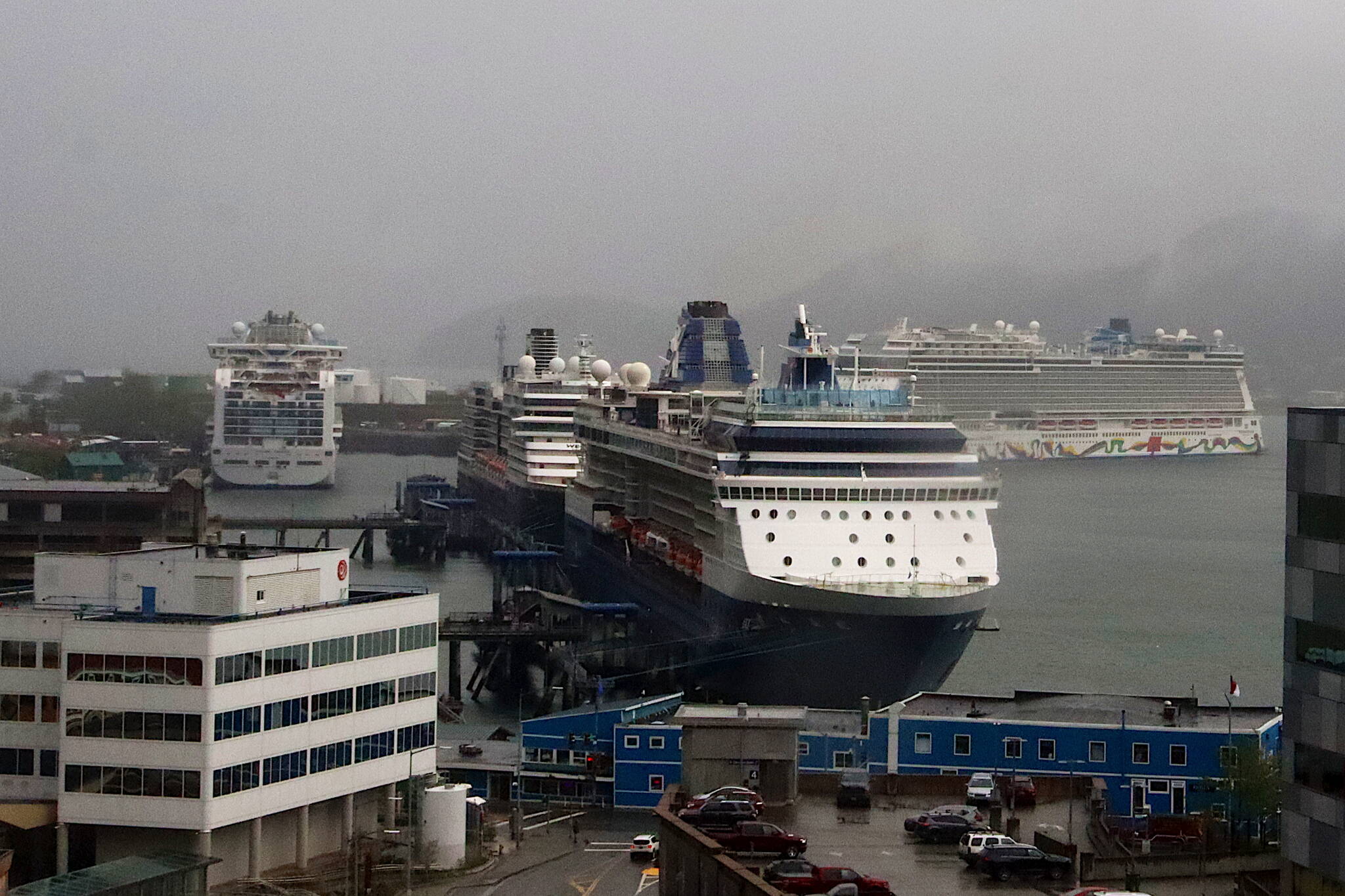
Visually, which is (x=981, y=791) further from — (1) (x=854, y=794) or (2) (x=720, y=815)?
(2) (x=720, y=815)

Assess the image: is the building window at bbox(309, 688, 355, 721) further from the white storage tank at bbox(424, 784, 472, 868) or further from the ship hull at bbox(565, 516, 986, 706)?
the ship hull at bbox(565, 516, 986, 706)

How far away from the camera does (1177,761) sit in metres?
14.7

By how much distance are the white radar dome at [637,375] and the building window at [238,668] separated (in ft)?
80.0

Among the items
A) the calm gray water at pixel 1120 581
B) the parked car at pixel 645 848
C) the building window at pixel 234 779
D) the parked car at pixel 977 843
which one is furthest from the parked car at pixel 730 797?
the calm gray water at pixel 1120 581

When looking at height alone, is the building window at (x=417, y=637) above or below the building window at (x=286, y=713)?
above

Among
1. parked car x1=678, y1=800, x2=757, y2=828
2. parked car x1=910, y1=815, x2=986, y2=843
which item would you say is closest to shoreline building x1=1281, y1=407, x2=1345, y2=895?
parked car x1=910, y1=815, x2=986, y2=843

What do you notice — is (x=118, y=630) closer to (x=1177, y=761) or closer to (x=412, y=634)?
(x=412, y=634)

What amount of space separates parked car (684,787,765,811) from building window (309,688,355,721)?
3.36 m

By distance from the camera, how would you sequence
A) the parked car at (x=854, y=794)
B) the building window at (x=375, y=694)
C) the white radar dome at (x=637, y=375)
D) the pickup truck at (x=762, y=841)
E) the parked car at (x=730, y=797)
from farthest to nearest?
the white radar dome at (x=637, y=375) → the building window at (x=375, y=694) → the parked car at (x=854, y=794) → the parked car at (x=730, y=797) → the pickup truck at (x=762, y=841)

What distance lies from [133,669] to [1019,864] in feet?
20.0

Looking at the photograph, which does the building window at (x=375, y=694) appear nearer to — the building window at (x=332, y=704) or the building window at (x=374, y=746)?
the building window at (x=332, y=704)

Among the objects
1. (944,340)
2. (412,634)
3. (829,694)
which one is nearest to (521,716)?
(829,694)

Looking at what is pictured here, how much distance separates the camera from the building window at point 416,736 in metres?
14.6

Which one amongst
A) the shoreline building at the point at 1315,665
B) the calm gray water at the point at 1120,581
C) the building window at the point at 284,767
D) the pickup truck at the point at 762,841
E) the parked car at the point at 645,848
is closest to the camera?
the shoreline building at the point at 1315,665
